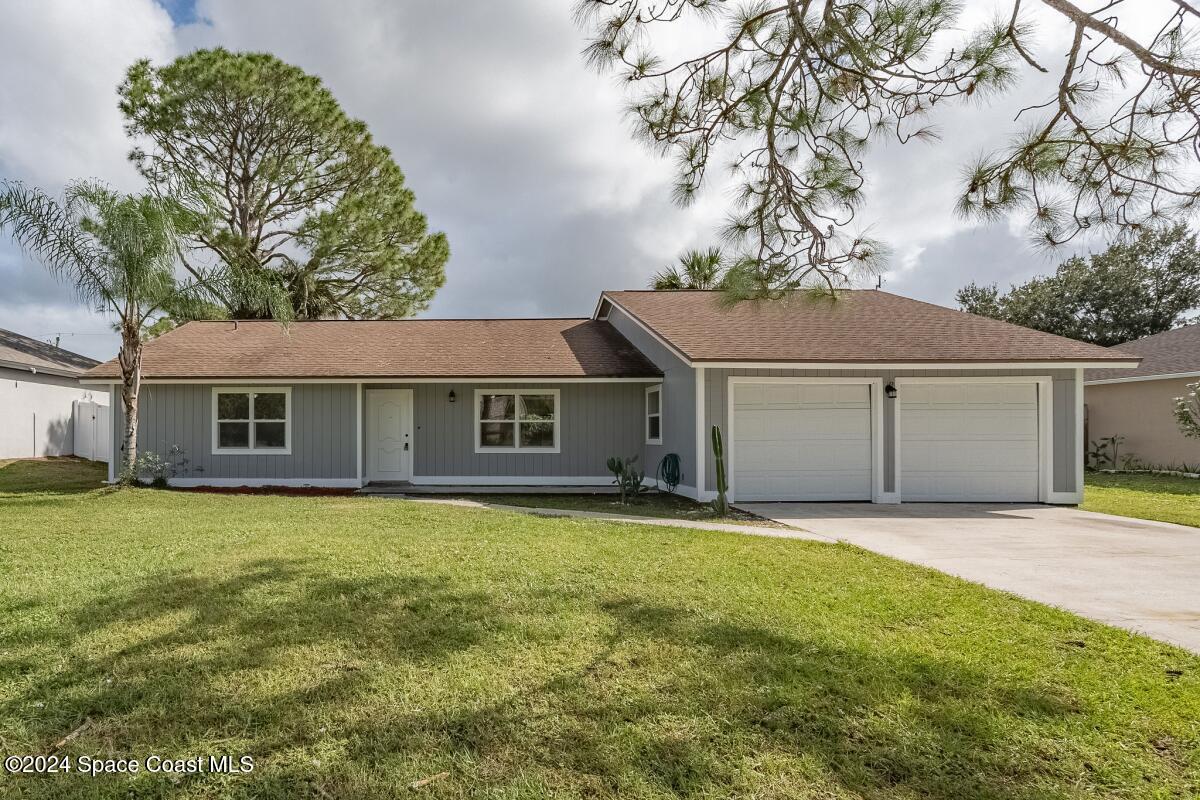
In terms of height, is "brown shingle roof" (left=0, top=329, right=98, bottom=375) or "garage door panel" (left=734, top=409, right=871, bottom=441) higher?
"brown shingle roof" (left=0, top=329, right=98, bottom=375)

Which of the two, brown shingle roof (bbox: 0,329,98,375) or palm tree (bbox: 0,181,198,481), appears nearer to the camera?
palm tree (bbox: 0,181,198,481)

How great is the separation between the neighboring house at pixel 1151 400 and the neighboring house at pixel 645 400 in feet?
25.4

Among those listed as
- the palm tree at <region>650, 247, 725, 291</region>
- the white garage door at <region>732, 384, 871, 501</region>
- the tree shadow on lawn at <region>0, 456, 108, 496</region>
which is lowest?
the tree shadow on lawn at <region>0, 456, 108, 496</region>

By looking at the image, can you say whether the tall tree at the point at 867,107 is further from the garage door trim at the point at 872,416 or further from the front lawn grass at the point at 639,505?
the garage door trim at the point at 872,416

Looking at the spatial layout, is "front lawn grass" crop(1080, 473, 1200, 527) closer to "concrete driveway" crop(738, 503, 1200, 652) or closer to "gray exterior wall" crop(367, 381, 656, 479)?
"concrete driveway" crop(738, 503, 1200, 652)

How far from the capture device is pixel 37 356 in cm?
1936

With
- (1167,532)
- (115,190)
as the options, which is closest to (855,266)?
(1167,532)

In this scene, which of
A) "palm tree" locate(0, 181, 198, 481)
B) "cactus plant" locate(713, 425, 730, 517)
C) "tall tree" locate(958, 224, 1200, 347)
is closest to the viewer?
"cactus plant" locate(713, 425, 730, 517)

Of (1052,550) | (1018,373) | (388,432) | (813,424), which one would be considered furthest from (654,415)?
(1052,550)

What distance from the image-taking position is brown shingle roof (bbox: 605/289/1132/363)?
10828 millimetres

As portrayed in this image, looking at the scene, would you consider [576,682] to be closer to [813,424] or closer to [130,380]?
[813,424]

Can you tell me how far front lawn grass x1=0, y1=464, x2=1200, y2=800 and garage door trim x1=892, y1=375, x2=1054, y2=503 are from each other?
232 inches

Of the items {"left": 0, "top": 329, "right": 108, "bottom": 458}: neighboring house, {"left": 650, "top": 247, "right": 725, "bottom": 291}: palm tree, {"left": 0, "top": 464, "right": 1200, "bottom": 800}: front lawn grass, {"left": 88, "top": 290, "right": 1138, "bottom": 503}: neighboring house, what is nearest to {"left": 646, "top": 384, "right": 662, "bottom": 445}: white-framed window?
{"left": 88, "top": 290, "right": 1138, "bottom": 503}: neighboring house

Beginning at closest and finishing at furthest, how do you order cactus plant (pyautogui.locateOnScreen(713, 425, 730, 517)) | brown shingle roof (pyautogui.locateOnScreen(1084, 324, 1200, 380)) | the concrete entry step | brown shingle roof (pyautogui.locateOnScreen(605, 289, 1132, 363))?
cactus plant (pyautogui.locateOnScreen(713, 425, 730, 517)), brown shingle roof (pyautogui.locateOnScreen(605, 289, 1132, 363)), the concrete entry step, brown shingle roof (pyautogui.locateOnScreen(1084, 324, 1200, 380))
